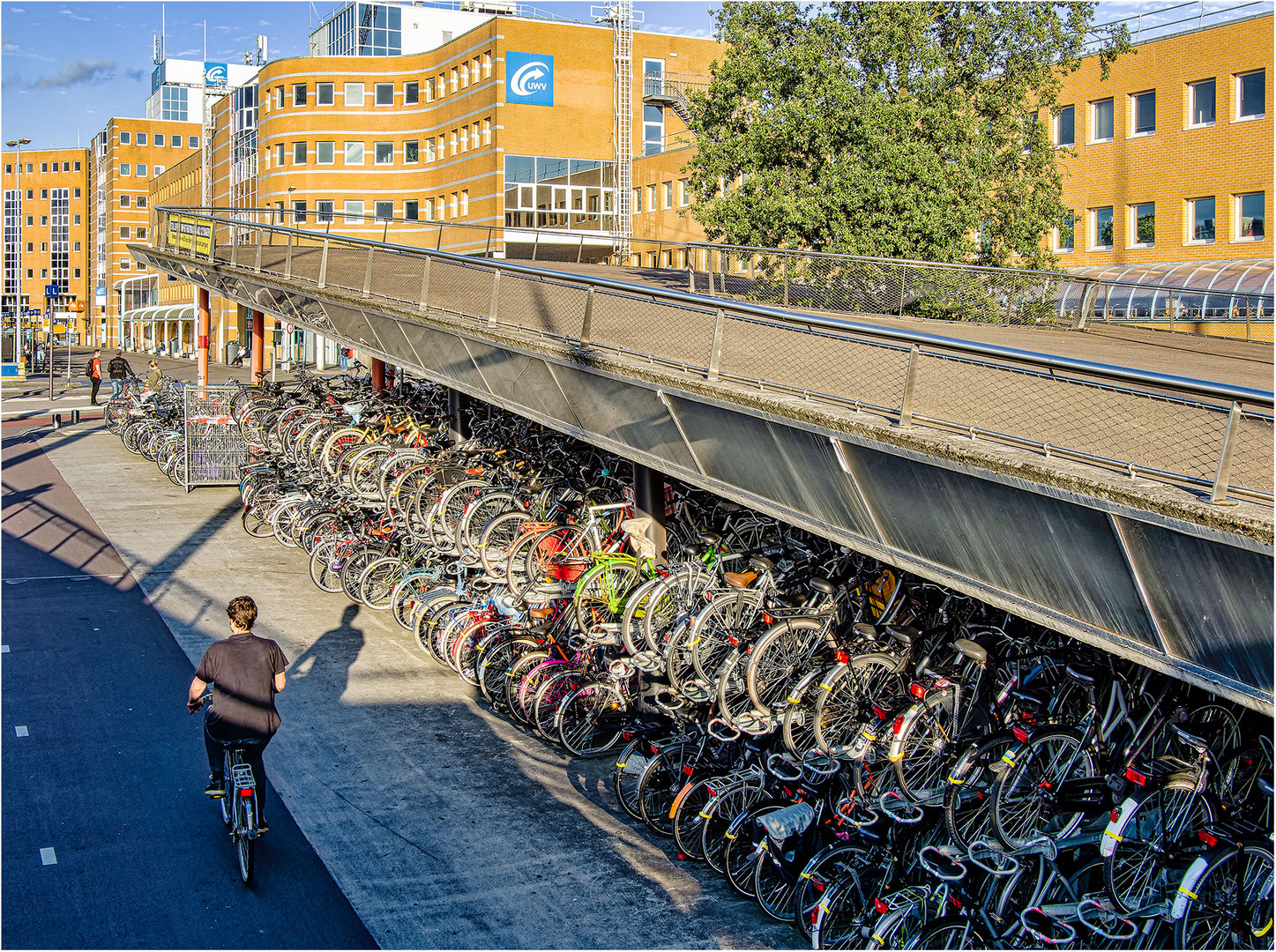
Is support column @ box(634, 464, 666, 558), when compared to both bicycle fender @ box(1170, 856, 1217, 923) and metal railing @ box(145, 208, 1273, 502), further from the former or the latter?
bicycle fender @ box(1170, 856, 1217, 923)

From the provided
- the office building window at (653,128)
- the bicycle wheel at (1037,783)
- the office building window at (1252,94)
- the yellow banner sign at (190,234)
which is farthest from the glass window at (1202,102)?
the office building window at (653,128)

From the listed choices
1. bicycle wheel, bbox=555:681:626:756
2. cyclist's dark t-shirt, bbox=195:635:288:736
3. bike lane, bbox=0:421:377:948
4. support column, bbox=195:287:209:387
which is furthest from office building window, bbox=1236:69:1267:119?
→ cyclist's dark t-shirt, bbox=195:635:288:736

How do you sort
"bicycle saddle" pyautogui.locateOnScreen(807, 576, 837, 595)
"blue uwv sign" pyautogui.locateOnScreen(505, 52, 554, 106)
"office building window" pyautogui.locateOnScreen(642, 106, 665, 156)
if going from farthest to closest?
1. "office building window" pyautogui.locateOnScreen(642, 106, 665, 156)
2. "blue uwv sign" pyautogui.locateOnScreen(505, 52, 554, 106)
3. "bicycle saddle" pyautogui.locateOnScreen(807, 576, 837, 595)

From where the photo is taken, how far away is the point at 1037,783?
6301 millimetres

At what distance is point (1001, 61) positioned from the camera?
18.7 meters

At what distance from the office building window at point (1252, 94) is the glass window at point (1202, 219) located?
2036 mm

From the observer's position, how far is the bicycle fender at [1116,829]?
5496 mm

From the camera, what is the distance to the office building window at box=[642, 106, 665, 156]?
165ft

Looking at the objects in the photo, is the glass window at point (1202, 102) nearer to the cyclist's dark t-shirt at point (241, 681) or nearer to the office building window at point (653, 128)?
the office building window at point (653, 128)

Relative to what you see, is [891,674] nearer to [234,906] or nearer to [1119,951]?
[1119,951]

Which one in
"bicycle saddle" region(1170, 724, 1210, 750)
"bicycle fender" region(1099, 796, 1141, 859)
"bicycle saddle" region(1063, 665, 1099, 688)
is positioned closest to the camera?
"bicycle fender" region(1099, 796, 1141, 859)

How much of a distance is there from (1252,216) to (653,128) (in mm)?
29110

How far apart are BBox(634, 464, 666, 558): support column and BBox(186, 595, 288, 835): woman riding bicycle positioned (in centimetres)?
406

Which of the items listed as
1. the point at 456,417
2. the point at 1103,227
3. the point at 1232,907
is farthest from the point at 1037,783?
the point at 1103,227
